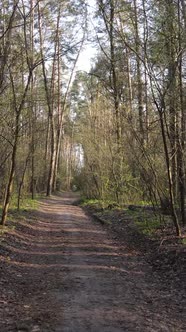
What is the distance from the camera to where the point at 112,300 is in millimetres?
5574

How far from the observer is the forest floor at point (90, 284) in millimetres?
4738

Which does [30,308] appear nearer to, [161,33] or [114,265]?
[114,265]

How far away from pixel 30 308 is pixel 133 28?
783 centimetres

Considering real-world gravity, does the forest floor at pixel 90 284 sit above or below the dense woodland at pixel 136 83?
below

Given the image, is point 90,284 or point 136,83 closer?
point 90,284

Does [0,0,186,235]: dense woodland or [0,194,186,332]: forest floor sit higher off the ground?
[0,0,186,235]: dense woodland

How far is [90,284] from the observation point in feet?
21.1

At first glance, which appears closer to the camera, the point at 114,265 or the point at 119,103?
the point at 114,265

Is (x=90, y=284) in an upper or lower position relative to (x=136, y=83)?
lower

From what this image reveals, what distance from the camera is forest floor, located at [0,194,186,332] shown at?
15.5ft

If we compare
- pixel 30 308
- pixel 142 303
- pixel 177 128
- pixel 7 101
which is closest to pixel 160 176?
pixel 177 128

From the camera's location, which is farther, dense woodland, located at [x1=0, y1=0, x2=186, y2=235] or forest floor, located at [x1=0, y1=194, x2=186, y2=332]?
dense woodland, located at [x1=0, y1=0, x2=186, y2=235]

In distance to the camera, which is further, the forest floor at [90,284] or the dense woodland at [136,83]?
the dense woodland at [136,83]

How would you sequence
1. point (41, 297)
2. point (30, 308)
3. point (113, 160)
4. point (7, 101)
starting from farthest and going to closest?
1. point (113, 160)
2. point (7, 101)
3. point (41, 297)
4. point (30, 308)
